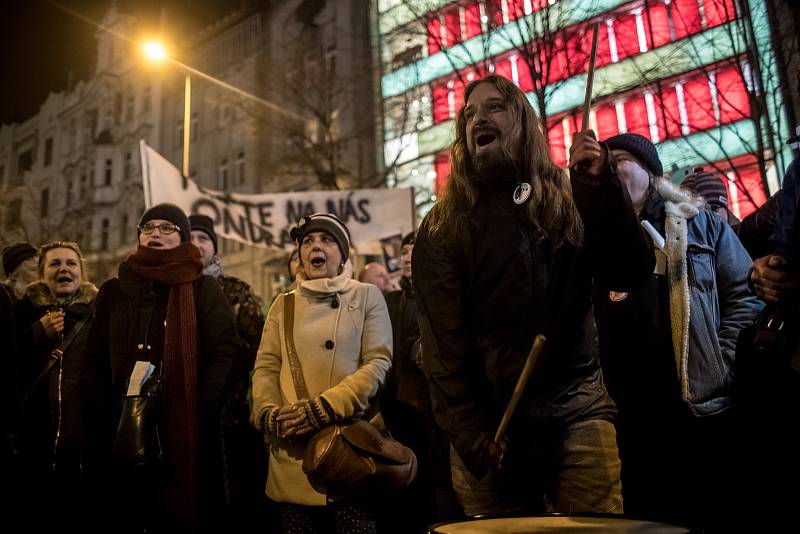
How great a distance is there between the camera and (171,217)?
15.3ft

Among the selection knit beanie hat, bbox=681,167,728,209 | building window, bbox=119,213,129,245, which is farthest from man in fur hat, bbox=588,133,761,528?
building window, bbox=119,213,129,245

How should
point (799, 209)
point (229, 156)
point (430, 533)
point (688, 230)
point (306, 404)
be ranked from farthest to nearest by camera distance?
point (229, 156)
point (306, 404)
point (688, 230)
point (799, 209)
point (430, 533)

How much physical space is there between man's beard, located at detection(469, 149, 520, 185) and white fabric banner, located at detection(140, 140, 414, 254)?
5.78 m

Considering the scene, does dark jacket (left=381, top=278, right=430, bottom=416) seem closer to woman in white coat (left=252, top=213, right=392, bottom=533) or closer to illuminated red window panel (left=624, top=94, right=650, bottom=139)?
woman in white coat (left=252, top=213, right=392, bottom=533)

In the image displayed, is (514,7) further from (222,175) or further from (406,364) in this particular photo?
(222,175)

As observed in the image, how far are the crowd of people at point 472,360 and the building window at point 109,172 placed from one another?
128 feet

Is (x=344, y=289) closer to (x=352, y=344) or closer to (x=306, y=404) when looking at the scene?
(x=352, y=344)

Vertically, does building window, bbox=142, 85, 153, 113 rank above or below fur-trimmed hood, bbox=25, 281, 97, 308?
above

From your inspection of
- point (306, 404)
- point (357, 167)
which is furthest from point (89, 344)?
point (357, 167)

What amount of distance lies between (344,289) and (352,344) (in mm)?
395

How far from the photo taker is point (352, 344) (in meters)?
3.92

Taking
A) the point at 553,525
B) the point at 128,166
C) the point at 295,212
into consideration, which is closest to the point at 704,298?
the point at 553,525

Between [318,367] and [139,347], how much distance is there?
1238 mm

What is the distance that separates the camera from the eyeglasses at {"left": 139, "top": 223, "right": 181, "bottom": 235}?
4.60 meters
